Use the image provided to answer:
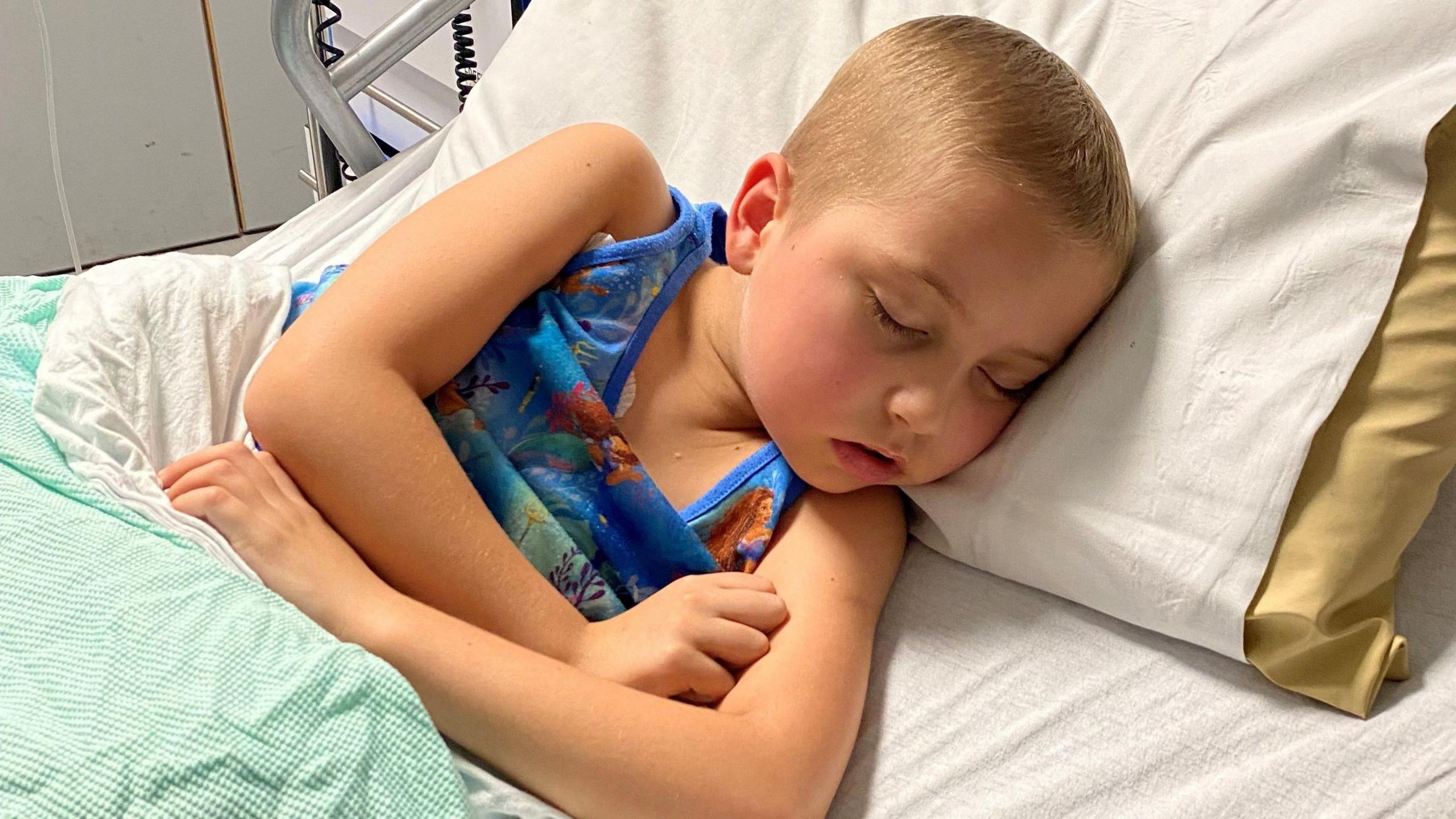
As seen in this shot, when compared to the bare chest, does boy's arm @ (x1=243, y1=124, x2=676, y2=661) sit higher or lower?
higher

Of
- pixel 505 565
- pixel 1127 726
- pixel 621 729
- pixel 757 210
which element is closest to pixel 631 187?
pixel 757 210

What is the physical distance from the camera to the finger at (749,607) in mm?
774

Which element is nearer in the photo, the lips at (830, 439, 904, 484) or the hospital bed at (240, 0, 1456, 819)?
the hospital bed at (240, 0, 1456, 819)

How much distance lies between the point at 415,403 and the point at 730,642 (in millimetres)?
276

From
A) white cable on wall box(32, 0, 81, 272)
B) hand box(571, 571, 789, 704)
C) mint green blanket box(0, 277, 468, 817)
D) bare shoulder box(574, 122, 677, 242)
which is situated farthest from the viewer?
white cable on wall box(32, 0, 81, 272)

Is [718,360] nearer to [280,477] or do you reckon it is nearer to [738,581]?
[738,581]

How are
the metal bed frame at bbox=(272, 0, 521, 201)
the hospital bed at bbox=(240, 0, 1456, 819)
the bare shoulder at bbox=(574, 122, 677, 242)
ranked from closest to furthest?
the hospital bed at bbox=(240, 0, 1456, 819) → the bare shoulder at bbox=(574, 122, 677, 242) → the metal bed frame at bbox=(272, 0, 521, 201)

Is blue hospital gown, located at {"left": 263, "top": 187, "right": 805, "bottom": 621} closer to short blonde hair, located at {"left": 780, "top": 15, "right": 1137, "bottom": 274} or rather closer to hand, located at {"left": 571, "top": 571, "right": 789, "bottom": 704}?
hand, located at {"left": 571, "top": 571, "right": 789, "bottom": 704}

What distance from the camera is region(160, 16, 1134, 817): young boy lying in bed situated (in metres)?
0.68

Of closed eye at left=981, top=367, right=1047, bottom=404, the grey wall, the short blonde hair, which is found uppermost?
the short blonde hair

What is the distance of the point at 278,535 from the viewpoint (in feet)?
2.27

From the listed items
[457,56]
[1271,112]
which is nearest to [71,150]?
[457,56]

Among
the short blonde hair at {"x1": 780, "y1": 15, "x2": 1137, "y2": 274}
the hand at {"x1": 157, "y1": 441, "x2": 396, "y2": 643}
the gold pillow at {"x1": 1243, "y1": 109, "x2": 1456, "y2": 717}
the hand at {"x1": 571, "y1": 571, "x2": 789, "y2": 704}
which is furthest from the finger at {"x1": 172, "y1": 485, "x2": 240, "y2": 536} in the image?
the gold pillow at {"x1": 1243, "y1": 109, "x2": 1456, "y2": 717}

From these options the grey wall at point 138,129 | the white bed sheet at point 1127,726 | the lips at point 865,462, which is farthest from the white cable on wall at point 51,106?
the white bed sheet at point 1127,726
